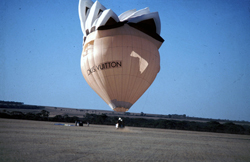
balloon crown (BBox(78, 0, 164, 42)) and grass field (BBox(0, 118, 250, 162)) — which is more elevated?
balloon crown (BBox(78, 0, 164, 42))

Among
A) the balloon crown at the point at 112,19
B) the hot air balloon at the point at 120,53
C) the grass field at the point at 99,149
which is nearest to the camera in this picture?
the grass field at the point at 99,149

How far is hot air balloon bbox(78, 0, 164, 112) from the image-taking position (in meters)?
26.7

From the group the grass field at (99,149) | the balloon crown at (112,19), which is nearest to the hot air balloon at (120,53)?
the balloon crown at (112,19)

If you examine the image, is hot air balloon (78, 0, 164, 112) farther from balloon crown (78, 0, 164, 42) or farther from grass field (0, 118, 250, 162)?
grass field (0, 118, 250, 162)

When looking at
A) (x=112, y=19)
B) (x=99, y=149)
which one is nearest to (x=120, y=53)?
(x=112, y=19)

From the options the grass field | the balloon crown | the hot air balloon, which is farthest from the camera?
the hot air balloon

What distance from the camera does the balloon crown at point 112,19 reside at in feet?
86.7

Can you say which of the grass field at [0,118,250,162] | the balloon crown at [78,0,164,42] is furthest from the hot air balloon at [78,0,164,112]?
the grass field at [0,118,250,162]

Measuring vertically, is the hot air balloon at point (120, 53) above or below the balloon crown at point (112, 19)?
below

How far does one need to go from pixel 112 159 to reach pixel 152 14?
21280 mm

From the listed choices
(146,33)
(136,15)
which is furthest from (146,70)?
(136,15)

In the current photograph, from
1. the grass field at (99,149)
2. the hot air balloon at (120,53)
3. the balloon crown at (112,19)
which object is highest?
the balloon crown at (112,19)

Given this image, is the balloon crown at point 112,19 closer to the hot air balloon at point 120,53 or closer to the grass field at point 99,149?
the hot air balloon at point 120,53

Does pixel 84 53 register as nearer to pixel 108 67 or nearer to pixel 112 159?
pixel 108 67
